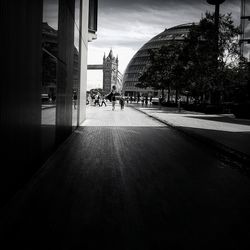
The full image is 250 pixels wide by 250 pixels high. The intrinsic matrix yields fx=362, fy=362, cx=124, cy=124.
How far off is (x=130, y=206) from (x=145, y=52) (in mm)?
131822

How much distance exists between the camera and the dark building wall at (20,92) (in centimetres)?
461

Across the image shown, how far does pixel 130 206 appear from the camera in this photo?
4.87 m

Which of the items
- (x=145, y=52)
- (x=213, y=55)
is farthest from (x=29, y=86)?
(x=145, y=52)

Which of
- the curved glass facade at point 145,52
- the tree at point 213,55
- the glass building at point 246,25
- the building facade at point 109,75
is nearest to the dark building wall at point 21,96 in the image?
the tree at point 213,55

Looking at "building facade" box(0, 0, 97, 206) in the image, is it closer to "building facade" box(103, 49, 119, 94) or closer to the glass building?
the glass building

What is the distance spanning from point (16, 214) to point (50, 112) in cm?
422

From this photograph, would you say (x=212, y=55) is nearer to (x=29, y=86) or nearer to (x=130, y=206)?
(x=29, y=86)

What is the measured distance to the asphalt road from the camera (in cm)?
372

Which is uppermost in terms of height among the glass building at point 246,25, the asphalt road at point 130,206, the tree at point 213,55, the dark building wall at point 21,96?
the glass building at point 246,25

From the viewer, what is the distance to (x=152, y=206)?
4883 millimetres

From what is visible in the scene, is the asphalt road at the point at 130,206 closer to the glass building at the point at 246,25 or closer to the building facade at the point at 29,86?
the building facade at the point at 29,86

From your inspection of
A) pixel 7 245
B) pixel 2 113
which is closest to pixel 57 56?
pixel 2 113

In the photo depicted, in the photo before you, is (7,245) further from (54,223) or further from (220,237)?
(220,237)

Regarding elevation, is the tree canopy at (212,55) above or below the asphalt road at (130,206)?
above
